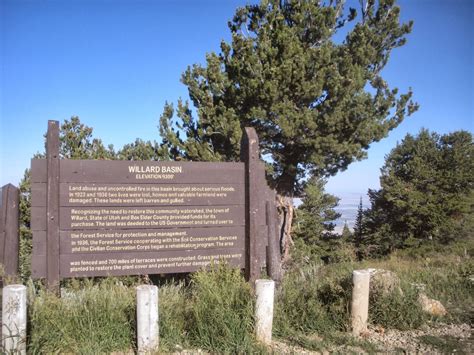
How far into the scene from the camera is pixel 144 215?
473 cm

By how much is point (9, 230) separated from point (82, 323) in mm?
1512

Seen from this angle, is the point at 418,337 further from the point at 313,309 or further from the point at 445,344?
the point at 313,309

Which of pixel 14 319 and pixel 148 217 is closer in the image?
pixel 14 319

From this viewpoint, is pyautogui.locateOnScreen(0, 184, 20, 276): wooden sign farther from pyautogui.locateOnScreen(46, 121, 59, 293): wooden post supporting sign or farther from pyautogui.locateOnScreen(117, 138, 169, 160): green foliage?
pyautogui.locateOnScreen(117, 138, 169, 160): green foliage

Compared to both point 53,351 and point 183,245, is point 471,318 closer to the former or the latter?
point 183,245

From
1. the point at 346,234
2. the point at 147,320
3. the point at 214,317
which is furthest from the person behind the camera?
the point at 346,234

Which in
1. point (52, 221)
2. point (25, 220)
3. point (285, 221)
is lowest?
point (285, 221)

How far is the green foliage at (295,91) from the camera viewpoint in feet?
42.8

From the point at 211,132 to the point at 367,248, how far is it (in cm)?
1295

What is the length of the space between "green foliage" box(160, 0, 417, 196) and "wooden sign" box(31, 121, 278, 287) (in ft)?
25.2

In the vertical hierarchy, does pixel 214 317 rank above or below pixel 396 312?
above

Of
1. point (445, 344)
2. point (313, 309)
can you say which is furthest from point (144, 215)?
point (445, 344)

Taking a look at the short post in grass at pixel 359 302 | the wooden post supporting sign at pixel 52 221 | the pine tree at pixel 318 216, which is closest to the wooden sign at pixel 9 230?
the wooden post supporting sign at pixel 52 221

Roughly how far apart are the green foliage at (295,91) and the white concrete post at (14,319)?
972 cm
